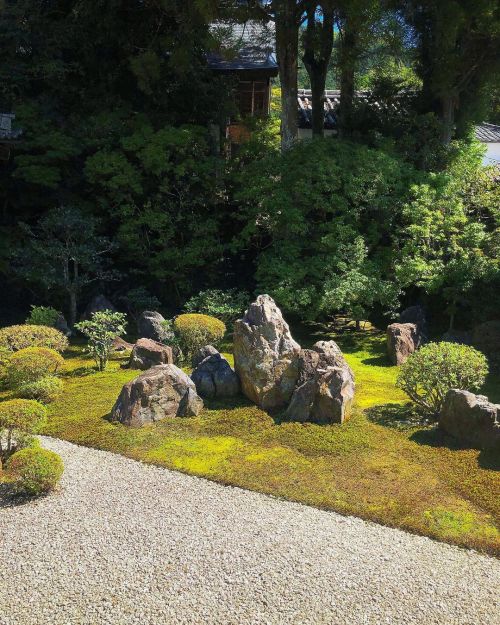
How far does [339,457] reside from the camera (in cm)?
821

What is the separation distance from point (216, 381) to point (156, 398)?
55.1 inches

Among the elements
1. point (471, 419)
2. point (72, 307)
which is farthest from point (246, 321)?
point (72, 307)

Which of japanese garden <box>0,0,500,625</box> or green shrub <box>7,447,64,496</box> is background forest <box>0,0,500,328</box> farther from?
green shrub <box>7,447,64,496</box>

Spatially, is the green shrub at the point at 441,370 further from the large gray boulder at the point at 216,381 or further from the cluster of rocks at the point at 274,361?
the large gray boulder at the point at 216,381

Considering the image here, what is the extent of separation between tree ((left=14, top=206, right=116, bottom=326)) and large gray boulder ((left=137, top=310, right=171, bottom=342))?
2501 mm

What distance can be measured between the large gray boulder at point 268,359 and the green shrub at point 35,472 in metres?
Answer: 3.64

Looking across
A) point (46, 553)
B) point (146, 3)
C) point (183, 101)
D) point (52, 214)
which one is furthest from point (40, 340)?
point (146, 3)

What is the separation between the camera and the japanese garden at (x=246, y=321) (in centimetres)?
591

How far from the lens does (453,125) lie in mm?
18562

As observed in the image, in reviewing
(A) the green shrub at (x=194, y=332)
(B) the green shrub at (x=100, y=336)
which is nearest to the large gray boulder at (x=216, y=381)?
(A) the green shrub at (x=194, y=332)

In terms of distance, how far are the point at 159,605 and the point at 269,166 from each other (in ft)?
41.7

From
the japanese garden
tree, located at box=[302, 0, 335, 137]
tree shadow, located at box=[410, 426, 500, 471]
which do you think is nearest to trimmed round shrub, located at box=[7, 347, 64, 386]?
the japanese garden

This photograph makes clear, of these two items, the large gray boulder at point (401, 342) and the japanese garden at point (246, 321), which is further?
the large gray boulder at point (401, 342)

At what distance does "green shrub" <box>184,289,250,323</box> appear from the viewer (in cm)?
1446
